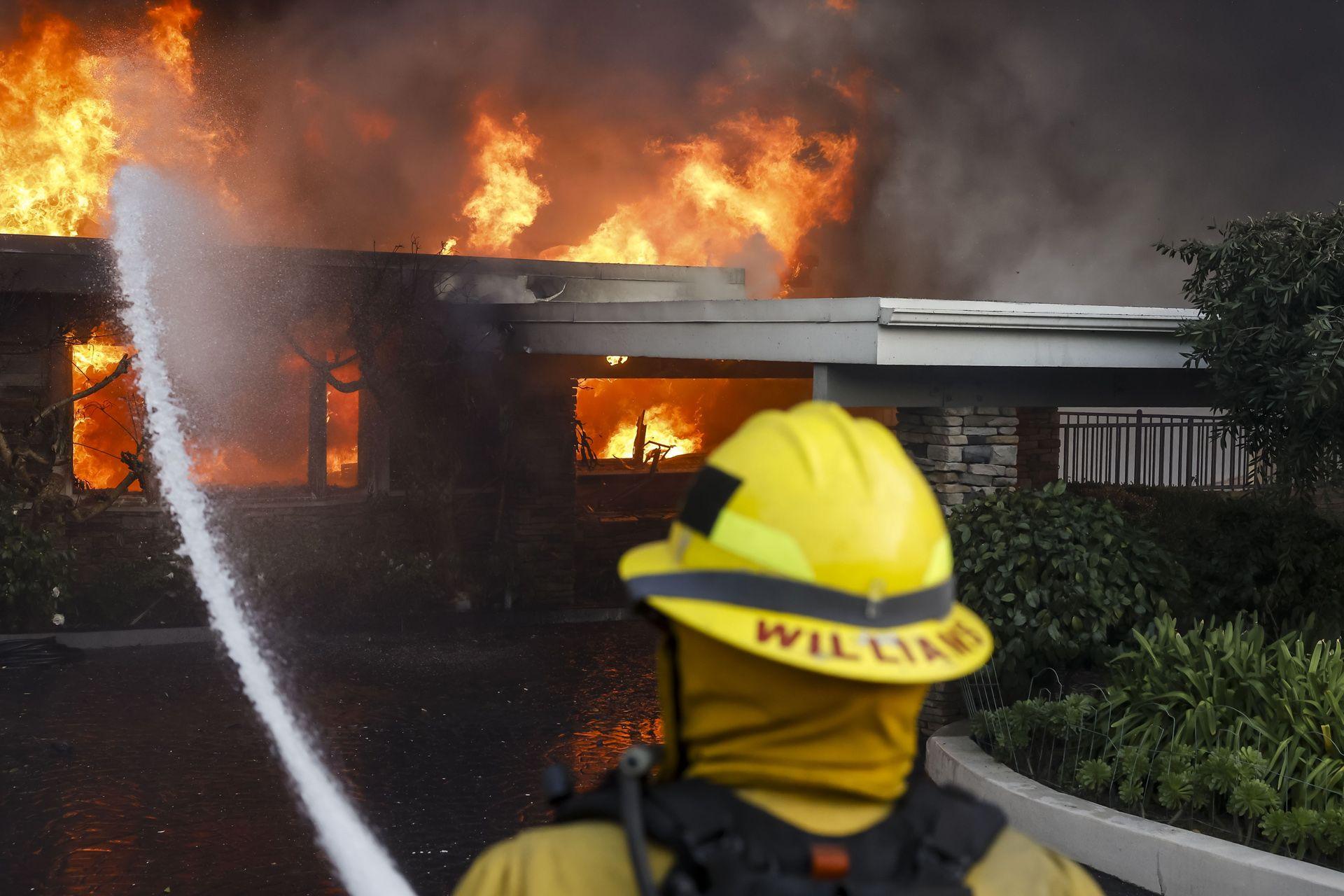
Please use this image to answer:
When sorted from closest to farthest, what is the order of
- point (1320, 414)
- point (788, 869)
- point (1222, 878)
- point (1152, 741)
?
point (788, 869), point (1222, 878), point (1152, 741), point (1320, 414)

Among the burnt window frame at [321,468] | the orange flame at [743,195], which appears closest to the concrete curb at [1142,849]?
the burnt window frame at [321,468]

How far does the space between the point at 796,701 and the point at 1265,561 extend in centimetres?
853

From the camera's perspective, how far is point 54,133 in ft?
55.7

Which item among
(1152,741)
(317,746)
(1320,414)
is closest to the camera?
(1152,741)

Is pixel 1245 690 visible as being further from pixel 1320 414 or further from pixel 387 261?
pixel 387 261

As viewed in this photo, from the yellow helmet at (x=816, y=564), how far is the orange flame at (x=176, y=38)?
2070 cm

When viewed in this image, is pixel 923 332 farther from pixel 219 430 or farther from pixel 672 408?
pixel 672 408

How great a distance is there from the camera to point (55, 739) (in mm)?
8648

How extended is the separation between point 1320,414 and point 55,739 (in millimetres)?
8685

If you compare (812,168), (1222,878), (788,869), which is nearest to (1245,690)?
(1222,878)

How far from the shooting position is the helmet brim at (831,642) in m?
1.38

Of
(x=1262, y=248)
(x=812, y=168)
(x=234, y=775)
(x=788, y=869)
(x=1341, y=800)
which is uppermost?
(x=812, y=168)

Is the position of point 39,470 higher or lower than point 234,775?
higher

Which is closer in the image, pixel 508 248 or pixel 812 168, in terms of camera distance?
pixel 508 248
